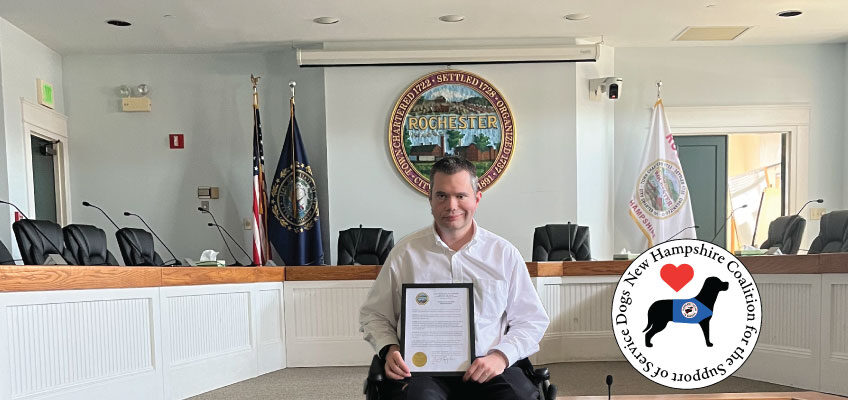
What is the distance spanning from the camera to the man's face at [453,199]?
1.87 meters

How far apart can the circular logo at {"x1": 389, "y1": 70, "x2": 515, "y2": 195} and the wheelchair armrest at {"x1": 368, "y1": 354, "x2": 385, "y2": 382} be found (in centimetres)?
448

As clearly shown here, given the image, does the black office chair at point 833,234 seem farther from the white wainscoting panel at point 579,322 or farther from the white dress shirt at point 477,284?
the white dress shirt at point 477,284

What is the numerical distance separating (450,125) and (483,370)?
4698 millimetres

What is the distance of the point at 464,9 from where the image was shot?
529 centimetres

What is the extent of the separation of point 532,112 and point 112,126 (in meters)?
4.19

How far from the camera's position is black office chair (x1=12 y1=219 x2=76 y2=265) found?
364 centimetres

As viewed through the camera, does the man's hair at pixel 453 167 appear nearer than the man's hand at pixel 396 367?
No

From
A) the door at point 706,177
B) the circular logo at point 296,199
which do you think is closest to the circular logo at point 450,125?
the circular logo at point 296,199

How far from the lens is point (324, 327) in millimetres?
4727

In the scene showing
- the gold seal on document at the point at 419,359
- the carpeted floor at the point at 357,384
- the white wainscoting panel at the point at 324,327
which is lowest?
the carpeted floor at the point at 357,384

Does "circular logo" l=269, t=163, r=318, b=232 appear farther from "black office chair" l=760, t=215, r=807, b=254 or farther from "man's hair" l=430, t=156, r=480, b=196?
"man's hair" l=430, t=156, r=480, b=196

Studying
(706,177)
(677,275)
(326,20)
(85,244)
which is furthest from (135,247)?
(706,177)

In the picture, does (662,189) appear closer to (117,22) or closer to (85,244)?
(85,244)

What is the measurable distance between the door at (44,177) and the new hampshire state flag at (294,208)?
2.15 meters
